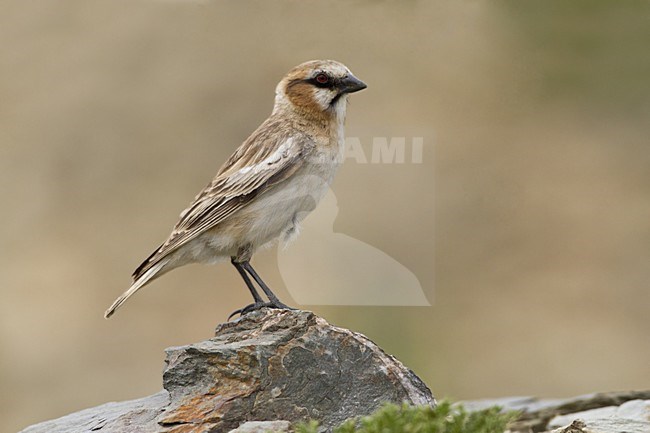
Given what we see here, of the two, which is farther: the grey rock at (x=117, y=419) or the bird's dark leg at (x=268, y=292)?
the bird's dark leg at (x=268, y=292)

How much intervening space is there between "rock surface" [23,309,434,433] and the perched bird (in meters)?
0.96

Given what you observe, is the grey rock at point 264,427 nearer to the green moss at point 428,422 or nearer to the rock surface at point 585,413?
the green moss at point 428,422

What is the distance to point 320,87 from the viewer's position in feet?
26.6

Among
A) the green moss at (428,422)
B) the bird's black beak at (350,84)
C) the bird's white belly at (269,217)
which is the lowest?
the green moss at (428,422)

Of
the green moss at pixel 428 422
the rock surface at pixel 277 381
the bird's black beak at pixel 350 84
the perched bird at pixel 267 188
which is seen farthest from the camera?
the bird's black beak at pixel 350 84

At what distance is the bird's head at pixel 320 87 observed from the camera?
8031 millimetres

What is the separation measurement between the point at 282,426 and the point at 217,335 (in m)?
1.46

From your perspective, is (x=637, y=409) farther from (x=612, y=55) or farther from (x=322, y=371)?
(x=612, y=55)

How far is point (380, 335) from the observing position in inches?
421

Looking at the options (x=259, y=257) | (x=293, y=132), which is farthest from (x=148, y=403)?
(x=259, y=257)

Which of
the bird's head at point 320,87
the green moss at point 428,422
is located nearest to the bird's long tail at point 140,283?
the bird's head at point 320,87

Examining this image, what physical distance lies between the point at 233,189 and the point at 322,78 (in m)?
1.10

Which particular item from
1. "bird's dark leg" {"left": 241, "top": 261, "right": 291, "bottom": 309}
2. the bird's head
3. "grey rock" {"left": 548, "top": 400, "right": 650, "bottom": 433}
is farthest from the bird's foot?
"grey rock" {"left": 548, "top": 400, "right": 650, "bottom": 433}

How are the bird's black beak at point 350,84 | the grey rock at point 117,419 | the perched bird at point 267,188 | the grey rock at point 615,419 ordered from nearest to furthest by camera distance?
the grey rock at point 117,419 → the grey rock at point 615,419 → the perched bird at point 267,188 → the bird's black beak at point 350,84
